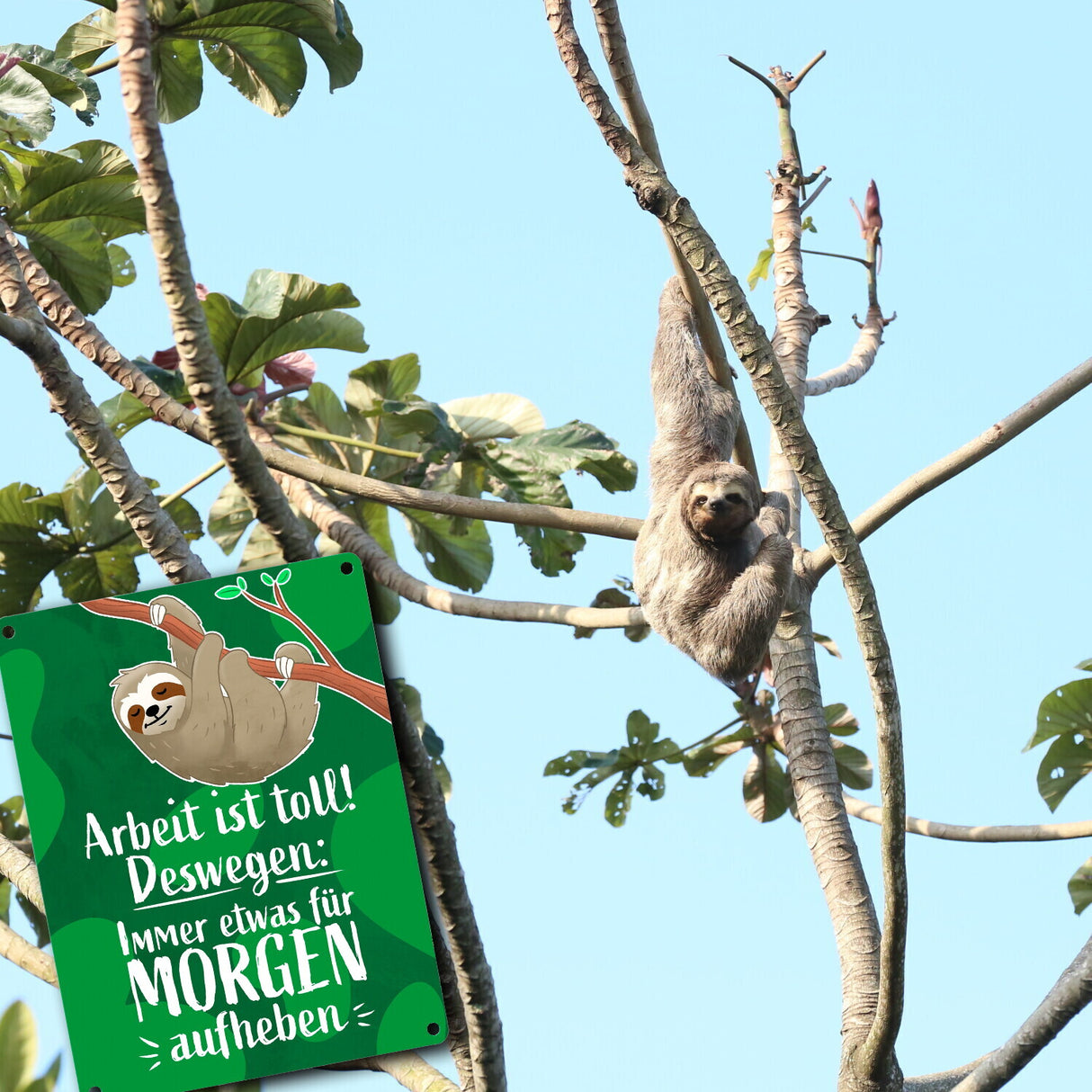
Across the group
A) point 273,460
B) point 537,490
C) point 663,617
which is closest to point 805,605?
point 663,617

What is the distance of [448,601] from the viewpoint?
641 centimetres

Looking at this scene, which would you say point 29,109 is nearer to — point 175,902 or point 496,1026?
point 175,902

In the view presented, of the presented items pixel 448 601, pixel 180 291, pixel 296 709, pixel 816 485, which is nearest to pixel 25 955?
pixel 296 709

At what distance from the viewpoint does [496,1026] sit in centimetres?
336

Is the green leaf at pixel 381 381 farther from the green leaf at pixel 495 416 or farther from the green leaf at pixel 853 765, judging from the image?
the green leaf at pixel 853 765

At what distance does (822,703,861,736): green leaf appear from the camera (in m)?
8.73

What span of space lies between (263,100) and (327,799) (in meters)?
5.13

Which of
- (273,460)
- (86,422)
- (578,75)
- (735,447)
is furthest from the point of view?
(735,447)

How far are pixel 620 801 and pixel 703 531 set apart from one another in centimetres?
342

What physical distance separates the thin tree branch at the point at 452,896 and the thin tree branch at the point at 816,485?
1696 mm

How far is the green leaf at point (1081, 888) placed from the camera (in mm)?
7051

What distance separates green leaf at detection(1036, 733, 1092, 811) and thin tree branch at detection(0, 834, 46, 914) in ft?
16.4

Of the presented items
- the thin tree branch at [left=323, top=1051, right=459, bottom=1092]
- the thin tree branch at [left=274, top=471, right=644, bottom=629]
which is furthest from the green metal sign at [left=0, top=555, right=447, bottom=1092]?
the thin tree branch at [left=274, top=471, right=644, bottom=629]

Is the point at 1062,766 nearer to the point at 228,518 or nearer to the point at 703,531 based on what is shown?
the point at 703,531
